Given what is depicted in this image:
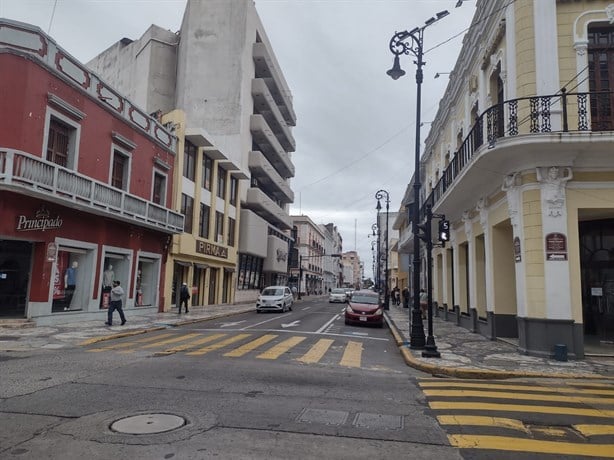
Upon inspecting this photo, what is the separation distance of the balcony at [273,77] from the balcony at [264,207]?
490 inches

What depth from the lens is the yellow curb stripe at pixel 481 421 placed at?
19.3 ft

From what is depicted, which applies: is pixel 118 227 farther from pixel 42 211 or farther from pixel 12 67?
pixel 12 67

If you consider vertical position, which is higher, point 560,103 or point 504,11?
point 504,11

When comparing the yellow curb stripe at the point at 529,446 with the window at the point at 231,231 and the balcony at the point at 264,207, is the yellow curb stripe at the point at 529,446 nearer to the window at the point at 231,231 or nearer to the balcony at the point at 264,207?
the window at the point at 231,231

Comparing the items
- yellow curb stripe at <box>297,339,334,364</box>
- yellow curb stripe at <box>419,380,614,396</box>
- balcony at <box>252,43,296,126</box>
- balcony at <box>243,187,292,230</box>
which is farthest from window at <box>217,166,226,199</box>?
yellow curb stripe at <box>419,380,614,396</box>

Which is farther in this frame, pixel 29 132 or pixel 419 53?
pixel 29 132

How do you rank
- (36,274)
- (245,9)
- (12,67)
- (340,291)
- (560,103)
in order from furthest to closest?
(340,291), (245,9), (36,274), (12,67), (560,103)

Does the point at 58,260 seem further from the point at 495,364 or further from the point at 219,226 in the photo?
the point at 219,226

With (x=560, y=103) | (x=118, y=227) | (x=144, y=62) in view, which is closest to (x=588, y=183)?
(x=560, y=103)

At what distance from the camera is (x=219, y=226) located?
35125 mm

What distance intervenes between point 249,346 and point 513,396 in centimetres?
718

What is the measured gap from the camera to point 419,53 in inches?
550

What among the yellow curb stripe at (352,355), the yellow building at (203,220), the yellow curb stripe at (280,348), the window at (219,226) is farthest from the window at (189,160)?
the yellow curb stripe at (352,355)

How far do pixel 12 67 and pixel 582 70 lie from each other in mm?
17027
